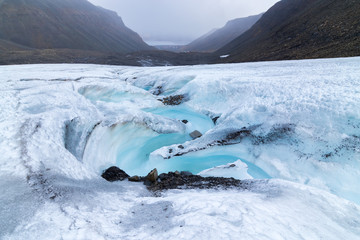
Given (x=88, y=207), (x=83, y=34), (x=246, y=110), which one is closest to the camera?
(x=88, y=207)

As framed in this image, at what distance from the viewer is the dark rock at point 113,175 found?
4039 millimetres

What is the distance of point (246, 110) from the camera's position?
611 centimetres

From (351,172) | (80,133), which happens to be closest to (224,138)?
(351,172)

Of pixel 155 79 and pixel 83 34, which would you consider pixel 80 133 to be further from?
pixel 83 34

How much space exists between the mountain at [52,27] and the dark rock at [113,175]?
88061 mm

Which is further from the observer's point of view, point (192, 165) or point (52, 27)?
point (52, 27)

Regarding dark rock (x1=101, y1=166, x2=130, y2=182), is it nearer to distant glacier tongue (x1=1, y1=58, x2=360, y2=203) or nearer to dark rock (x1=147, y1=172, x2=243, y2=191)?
distant glacier tongue (x1=1, y1=58, x2=360, y2=203)

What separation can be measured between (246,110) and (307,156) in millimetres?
2367

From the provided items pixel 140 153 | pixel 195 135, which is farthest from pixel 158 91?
pixel 140 153

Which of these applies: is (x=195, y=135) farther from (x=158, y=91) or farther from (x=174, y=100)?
(x=158, y=91)

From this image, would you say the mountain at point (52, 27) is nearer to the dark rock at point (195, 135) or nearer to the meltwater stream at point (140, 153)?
the meltwater stream at point (140, 153)

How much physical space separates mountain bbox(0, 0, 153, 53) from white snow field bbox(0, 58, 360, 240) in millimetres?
86700

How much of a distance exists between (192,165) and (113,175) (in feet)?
7.48

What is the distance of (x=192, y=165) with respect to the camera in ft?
17.7
